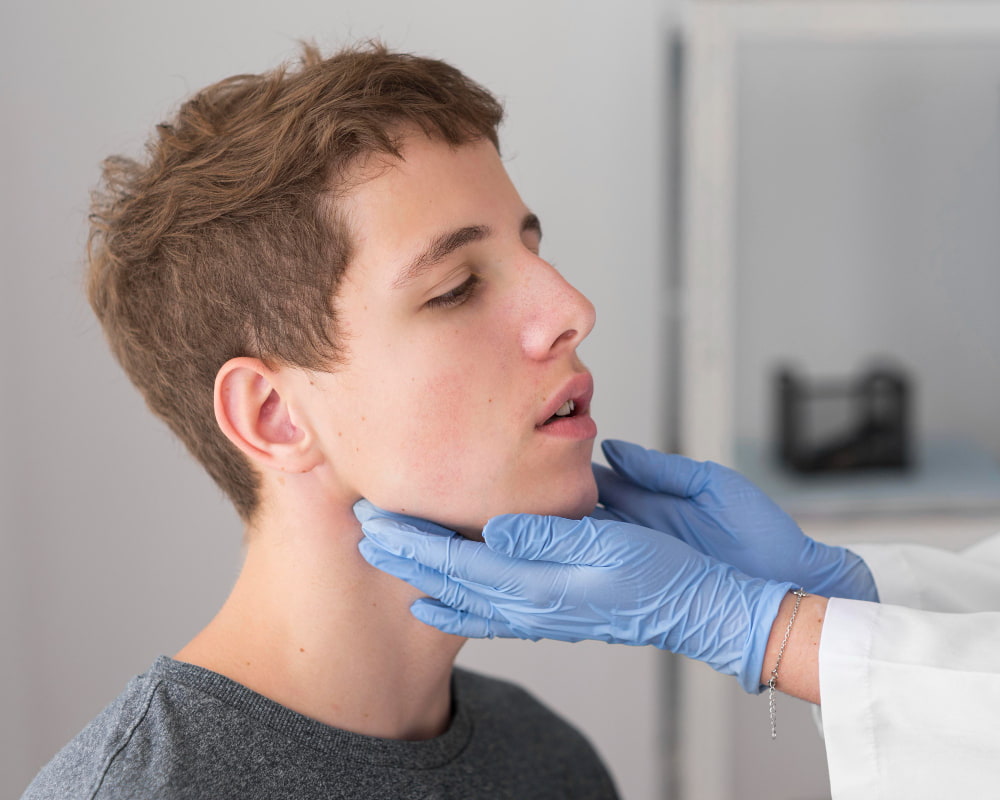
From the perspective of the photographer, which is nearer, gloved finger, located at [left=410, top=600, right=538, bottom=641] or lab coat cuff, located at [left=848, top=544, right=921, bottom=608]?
gloved finger, located at [left=410, top=600, right=538, bottom=641]

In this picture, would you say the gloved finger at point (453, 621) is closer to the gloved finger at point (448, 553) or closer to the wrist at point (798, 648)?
the gloved finger at point (448, 553)

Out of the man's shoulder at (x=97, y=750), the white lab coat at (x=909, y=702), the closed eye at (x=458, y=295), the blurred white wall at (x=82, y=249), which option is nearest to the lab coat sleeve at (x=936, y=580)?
the white lab coat at (x=909, y=702)

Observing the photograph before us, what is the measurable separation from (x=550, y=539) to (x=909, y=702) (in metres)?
0.39

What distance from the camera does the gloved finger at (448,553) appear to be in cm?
96

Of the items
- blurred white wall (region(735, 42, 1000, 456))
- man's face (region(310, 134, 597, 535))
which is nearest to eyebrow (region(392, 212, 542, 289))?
man's face (region(310, 134, 597, 535))

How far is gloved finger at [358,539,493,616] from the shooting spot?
99 cm

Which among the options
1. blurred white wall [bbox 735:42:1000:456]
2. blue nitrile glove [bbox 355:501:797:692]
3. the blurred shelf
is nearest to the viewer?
blue nitrile glove [bbox 355:501:797:692]

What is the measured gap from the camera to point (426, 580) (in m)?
1.00

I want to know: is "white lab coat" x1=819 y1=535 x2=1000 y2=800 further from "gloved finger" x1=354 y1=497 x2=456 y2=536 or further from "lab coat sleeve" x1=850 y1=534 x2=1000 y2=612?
"gloved finger" x1=354 y1=497 x2=456 y2=536

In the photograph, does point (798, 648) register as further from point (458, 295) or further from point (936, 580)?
point (458, 295)

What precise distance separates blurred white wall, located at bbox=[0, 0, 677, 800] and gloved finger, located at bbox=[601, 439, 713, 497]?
112 cm

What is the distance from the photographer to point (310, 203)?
3.27 ft

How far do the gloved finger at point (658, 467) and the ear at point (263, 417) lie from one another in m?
0.43

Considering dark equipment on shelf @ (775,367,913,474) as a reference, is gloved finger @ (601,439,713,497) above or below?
below
